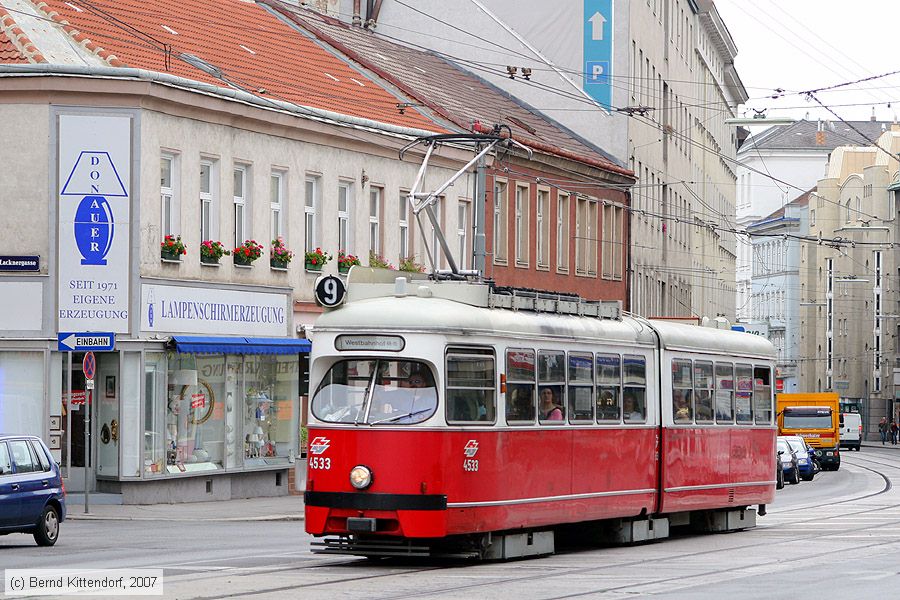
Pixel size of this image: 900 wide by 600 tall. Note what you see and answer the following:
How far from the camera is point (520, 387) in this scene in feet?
66.0

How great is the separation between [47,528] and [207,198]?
41.8ft

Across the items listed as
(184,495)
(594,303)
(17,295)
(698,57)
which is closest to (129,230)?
(17,295)

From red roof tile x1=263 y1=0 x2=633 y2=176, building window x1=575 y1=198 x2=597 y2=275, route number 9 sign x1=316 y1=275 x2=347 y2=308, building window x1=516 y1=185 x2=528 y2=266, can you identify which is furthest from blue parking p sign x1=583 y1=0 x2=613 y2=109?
route number 9 sign x1=316 y1=275 x2=347 y2=308

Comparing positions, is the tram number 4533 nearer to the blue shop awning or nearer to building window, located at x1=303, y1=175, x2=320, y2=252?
the blue shop awning

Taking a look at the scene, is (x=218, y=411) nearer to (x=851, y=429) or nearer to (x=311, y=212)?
(x=311, y=212)

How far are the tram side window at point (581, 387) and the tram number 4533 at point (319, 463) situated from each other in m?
3.56

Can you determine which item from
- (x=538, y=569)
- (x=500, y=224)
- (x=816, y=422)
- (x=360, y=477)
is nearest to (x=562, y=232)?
(x=500, y=224)

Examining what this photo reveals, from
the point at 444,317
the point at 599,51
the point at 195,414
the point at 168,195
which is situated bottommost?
the point at 195,414

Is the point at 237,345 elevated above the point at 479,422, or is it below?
above

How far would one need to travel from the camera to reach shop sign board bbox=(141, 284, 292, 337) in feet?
106

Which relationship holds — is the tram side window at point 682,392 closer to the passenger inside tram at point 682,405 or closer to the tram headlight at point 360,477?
the passenger inside tram at point 682,405

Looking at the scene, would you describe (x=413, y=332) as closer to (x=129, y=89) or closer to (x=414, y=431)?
(x=414, y=431)

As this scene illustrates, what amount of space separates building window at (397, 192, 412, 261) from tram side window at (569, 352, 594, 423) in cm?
2115

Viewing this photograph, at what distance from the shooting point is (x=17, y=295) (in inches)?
1242
